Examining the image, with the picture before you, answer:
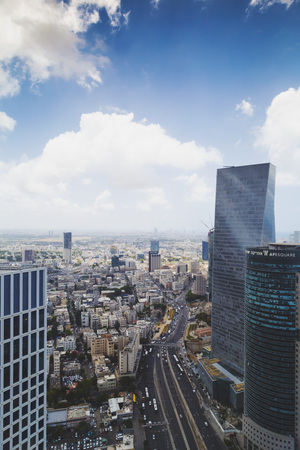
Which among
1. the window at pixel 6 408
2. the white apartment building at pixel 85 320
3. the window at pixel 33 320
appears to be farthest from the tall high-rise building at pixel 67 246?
the window at pixel 6 408

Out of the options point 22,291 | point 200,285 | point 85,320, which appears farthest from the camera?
point 200,285

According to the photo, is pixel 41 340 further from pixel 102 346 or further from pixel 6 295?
pixel 102 346

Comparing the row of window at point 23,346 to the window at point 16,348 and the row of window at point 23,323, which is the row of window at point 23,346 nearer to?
the window at point 16,348

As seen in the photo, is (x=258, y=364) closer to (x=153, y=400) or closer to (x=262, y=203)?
(x=153, y=400)

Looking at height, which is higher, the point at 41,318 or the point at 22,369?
the point at 41,318

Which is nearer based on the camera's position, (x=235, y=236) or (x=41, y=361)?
(x=41, y=361)

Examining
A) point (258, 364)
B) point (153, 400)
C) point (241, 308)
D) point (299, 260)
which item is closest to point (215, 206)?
point (241, 308)

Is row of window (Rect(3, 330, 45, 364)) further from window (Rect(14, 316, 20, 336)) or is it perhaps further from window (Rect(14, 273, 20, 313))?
window (Rect(14, 273, 20, 313))

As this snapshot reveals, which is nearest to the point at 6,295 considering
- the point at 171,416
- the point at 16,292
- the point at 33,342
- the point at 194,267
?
the point at 16,292
